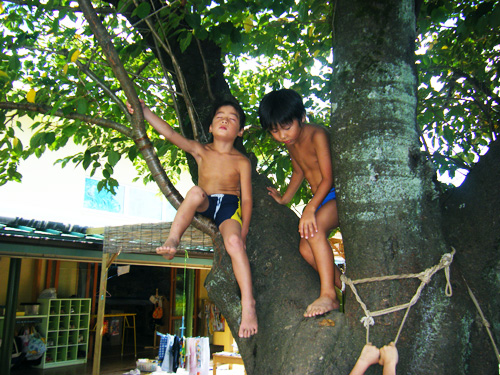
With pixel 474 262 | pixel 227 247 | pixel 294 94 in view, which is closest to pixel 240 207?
pixel 227 247

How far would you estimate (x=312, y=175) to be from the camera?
2646mm

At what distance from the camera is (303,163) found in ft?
8.78

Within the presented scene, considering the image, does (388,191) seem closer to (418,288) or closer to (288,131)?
(418,288)

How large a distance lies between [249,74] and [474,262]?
5.24 m

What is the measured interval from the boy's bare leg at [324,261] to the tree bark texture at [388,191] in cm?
17

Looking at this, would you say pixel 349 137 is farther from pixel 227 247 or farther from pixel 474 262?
pixel 227 247

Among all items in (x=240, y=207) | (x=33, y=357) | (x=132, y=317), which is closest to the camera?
(x=240, y=207)

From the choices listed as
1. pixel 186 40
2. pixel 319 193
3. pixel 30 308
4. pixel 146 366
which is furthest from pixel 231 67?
pixel 30 308

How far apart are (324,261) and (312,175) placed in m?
0.70

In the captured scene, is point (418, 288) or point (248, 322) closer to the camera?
point (418, 288)

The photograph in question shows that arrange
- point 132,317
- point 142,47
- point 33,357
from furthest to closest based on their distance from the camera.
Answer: point 132,317, point 33,357, point 142,47

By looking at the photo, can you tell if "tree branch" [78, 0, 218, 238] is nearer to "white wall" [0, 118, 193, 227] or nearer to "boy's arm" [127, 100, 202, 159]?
"boy's arm" [127, 100, 202, 159]

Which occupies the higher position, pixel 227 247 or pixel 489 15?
pixel 489 15

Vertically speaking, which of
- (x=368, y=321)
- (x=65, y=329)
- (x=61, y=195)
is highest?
(x=61, y=195)
